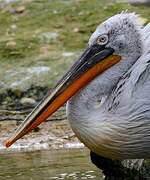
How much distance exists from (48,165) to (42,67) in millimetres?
3830

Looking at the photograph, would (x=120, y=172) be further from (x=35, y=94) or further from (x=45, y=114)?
(x=35, y=94)

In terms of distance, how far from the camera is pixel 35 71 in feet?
39.5

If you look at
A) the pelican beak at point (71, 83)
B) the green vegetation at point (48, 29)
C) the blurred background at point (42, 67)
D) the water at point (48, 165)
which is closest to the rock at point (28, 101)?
the blurred background at point (42, 67)

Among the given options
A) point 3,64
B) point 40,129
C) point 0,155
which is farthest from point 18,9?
point 0,155

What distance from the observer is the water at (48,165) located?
7945 mm

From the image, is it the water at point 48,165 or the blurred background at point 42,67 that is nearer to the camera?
the water at point 48,165

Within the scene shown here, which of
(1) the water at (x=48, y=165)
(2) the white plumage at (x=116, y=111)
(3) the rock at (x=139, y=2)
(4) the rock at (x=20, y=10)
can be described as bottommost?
(4) the rock at (x=20, y=10)

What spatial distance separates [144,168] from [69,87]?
90cm

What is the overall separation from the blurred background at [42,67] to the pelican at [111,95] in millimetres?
1162

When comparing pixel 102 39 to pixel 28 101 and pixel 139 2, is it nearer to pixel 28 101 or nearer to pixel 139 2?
pixel 28 101

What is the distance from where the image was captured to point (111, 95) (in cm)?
682

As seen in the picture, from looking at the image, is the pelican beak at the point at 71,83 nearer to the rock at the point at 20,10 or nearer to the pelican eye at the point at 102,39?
the pelican eye at the point at 102,39

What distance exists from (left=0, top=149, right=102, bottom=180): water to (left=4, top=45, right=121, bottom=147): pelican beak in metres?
1.11

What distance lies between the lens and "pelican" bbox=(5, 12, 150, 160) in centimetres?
668
